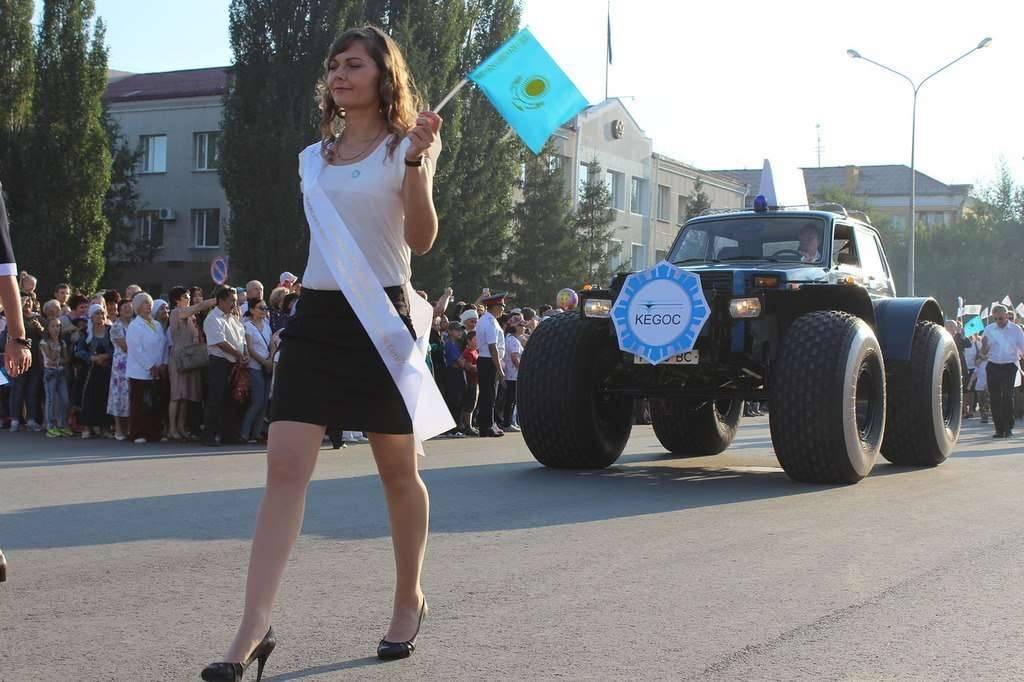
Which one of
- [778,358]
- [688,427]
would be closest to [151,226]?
[688,427]

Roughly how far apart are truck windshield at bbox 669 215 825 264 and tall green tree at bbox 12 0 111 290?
28.7 meters

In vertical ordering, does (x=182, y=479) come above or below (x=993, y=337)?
below

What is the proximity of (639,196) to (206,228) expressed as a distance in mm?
20934

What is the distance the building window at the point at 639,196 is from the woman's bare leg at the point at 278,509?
2321 inches

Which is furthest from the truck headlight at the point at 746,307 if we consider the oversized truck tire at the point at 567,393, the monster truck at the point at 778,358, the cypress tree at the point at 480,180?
the cypress tree at the point at 480,180

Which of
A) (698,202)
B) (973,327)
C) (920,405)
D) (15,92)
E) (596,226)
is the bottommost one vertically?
(920,405)

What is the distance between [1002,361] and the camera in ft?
69.3

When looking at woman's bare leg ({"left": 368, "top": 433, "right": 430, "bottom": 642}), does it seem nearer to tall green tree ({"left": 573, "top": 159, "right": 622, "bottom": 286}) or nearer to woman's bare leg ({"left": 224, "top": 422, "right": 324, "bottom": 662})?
woman's bare leg ({"left": 224, "top": 422, "right": 324, "bottom": 662})

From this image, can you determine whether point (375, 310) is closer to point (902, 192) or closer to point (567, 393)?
point (567, 393)

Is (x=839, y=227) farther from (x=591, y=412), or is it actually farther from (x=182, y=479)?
(x=182, y=479)

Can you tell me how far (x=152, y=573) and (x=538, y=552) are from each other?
76.4 inches

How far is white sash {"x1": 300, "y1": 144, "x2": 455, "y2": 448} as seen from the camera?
15.1ft

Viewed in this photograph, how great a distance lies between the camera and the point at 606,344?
1204 centimetres

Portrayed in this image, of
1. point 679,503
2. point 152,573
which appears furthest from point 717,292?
point 152,573
